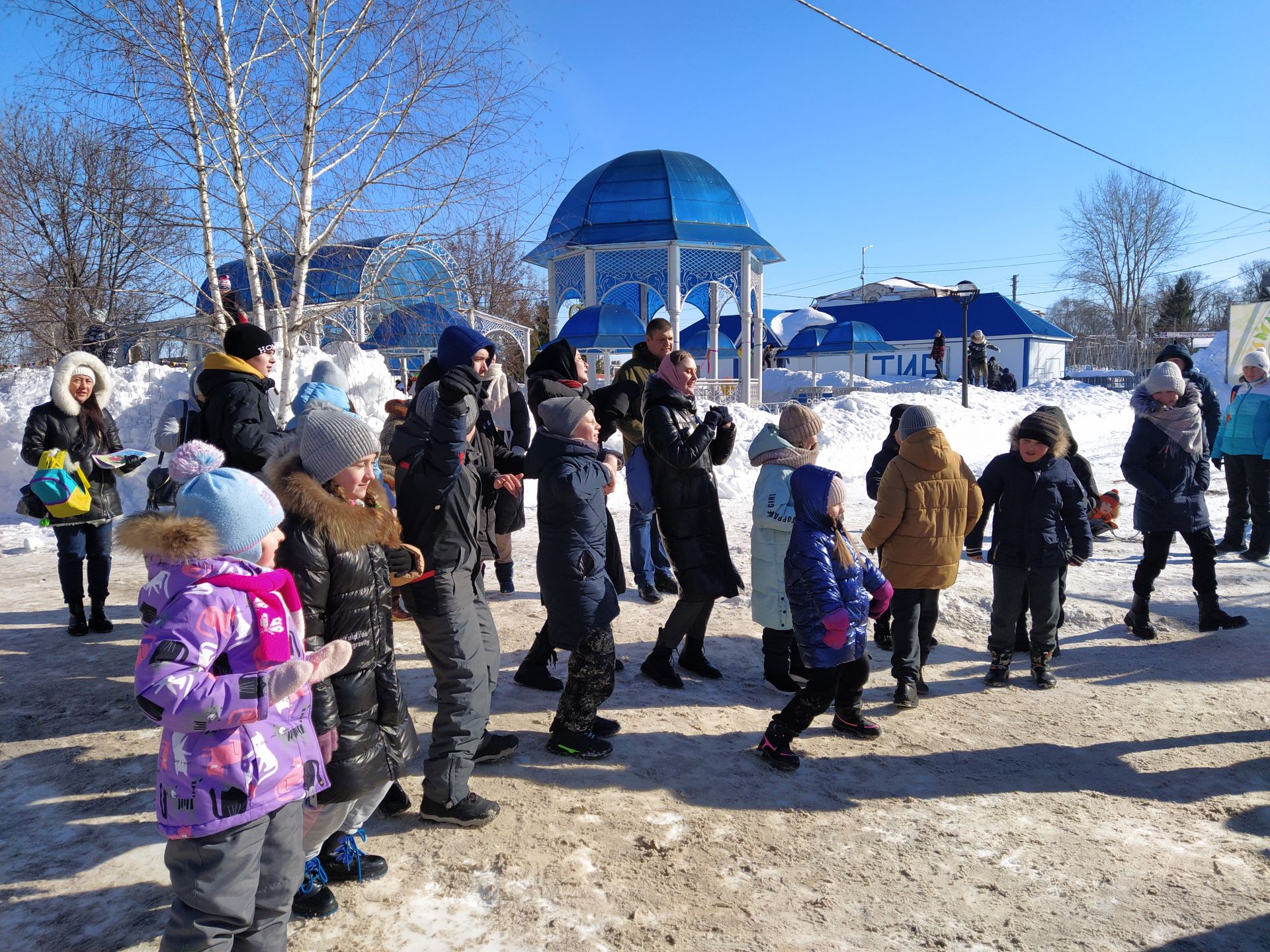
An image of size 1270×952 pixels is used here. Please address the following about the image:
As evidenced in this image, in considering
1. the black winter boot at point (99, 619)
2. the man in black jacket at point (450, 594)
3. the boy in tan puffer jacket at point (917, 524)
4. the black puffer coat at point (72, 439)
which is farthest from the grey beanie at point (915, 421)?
the black winter boot at point (99, 619)

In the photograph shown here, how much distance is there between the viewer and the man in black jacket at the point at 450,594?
2967 millimetres

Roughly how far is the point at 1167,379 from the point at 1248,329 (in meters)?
10.1

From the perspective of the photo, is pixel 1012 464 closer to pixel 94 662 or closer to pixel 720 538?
pixel 720 538

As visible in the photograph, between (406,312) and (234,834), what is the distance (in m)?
6.87

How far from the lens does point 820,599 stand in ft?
11.4

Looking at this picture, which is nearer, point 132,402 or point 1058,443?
point 1058,443

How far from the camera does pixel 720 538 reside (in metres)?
4.35

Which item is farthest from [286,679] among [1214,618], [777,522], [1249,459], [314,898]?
[1249,459]

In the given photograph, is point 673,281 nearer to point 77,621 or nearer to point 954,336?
point 77,621

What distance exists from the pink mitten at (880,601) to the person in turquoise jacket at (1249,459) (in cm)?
503

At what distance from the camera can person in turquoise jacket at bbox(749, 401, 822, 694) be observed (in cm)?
399

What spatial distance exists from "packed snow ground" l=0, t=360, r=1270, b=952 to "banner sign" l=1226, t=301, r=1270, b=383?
396 inches

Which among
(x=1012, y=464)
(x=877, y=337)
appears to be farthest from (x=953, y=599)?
(x=877, y=337)

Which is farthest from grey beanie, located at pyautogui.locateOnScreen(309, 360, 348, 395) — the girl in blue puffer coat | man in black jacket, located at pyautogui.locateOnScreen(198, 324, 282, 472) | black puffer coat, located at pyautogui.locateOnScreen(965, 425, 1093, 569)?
black puffer coat, located at pyautogui.locateOnScreen(965, 425, 1093, 569)
